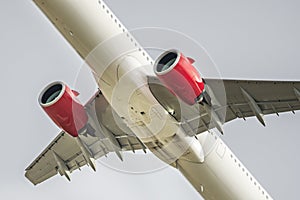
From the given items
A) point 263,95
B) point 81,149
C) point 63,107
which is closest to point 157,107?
point 63,107

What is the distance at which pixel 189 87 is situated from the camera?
39.0 m

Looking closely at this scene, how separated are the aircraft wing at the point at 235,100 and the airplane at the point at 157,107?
0.05 metres

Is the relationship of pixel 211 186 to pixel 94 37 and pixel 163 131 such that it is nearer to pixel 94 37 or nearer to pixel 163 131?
pixel 163 131

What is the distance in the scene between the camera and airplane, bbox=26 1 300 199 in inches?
1567

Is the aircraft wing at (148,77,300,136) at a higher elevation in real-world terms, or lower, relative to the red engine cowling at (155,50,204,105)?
lower

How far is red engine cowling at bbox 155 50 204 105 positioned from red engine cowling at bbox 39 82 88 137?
19.0 feet

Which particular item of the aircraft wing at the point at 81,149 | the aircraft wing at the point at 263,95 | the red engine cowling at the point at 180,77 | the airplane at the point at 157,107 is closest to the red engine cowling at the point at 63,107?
the airplane at the point at 157,107

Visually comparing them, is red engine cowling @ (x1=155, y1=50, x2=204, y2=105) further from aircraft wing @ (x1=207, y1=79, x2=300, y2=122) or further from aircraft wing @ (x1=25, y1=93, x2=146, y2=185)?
aircraft wing @ (x1=25, y1=93, x2=146, y2=185)

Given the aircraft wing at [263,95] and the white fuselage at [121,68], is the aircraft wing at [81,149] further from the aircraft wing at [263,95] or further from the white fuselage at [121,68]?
the aircraft wing at [263,95]

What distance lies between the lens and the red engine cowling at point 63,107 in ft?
137

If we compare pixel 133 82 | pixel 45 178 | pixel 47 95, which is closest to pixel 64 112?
pixel 47 95

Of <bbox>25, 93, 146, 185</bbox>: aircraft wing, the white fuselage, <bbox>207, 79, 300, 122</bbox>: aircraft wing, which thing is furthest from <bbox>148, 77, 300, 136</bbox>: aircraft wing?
<bbox>25, 93, 146, 185</bbox>: aircraft wing

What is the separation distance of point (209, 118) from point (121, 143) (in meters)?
6.68

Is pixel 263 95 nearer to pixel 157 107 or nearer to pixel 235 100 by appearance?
pixel 235 100
